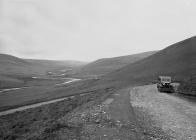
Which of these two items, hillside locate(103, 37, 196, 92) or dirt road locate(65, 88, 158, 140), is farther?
hillside locate(103, 37, 196, 92)

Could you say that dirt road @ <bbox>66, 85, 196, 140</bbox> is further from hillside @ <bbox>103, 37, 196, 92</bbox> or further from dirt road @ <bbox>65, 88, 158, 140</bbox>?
hillside @ <bbox>103, 37, 196, 92</bbox>

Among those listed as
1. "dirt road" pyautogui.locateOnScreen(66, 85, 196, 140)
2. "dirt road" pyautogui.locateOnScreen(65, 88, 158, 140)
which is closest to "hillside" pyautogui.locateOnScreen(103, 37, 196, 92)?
"dirt road" pyautogui.locateOnScreen(66, 85, 196, 140)

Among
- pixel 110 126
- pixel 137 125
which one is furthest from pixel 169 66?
pixel 110 126

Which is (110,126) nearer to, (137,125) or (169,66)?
(137,125)

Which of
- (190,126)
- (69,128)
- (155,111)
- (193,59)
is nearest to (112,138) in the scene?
(69,128)

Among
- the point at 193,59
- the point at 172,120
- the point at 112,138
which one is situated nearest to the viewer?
the point at 112,138

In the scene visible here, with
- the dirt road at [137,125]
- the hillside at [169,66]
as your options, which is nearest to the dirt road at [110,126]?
the dirt road at [137,125]

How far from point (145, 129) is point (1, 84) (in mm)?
142206

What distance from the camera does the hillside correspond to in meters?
85.4

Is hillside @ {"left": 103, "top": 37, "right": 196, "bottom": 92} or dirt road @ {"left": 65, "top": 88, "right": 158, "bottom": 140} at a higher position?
hillside @ {"left": 103, "top": 37, "right": 196, "bottom": 92}

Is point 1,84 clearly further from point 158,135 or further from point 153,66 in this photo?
point 158,135

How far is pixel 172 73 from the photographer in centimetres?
8675

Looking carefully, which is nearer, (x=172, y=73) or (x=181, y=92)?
(x=181, y=92)

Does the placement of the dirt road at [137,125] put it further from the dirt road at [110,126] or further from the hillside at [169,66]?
the hillside at [169,66]
